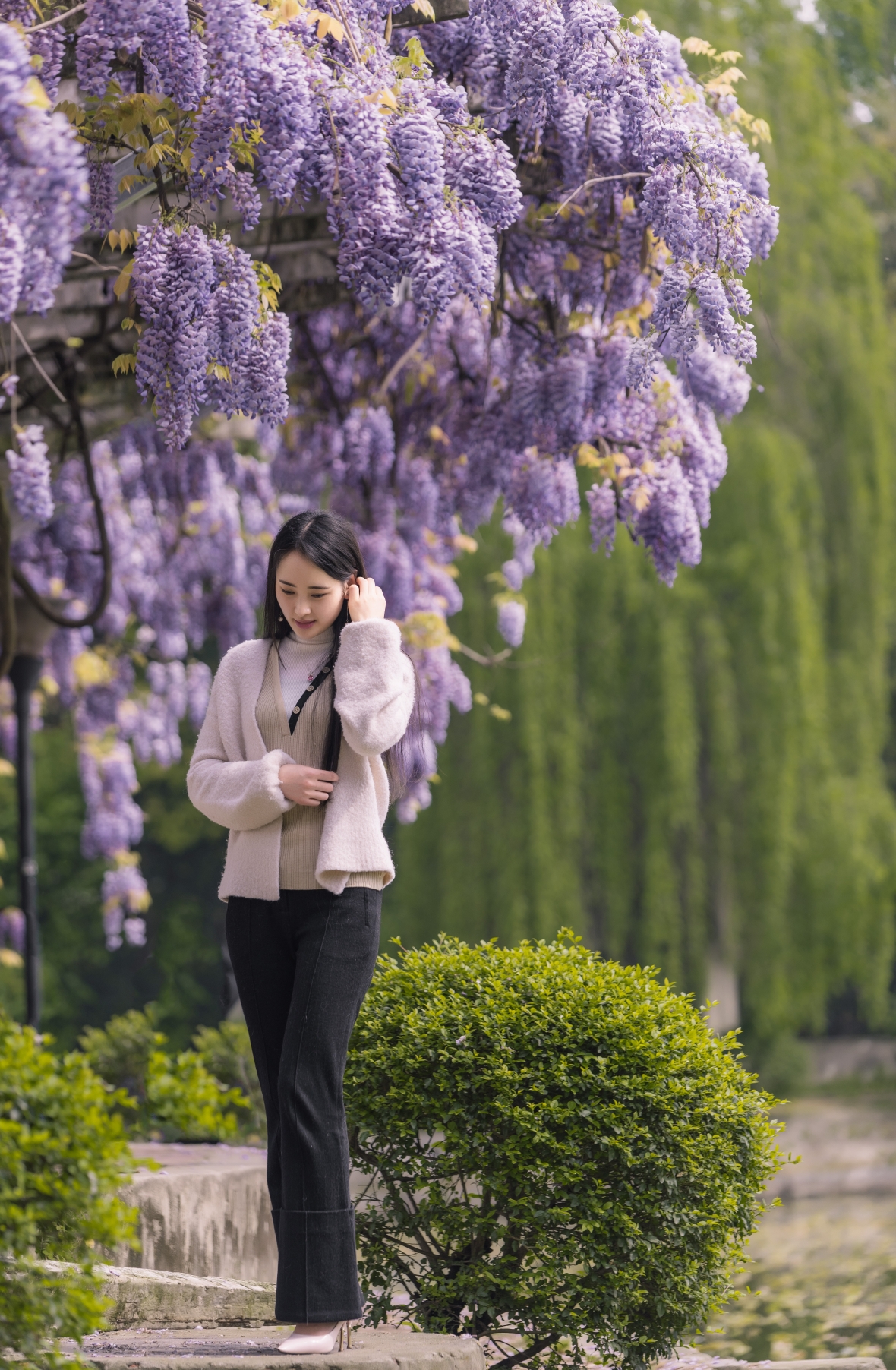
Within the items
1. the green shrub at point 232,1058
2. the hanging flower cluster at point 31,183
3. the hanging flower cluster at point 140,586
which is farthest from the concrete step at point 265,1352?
the hanging flower cluster at point 140,586

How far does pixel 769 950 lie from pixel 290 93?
Result: 10.0 metres

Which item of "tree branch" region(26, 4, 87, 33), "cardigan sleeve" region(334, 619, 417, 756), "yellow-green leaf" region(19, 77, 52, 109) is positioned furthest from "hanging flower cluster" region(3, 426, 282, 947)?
"yellow-green leaf" region(19, 77, 52, 109)

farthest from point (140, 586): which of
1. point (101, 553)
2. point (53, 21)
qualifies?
point (53, 21)

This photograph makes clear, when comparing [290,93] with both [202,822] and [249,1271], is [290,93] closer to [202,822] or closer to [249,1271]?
[249,1271]

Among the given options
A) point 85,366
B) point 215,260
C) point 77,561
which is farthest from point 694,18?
point 215,260

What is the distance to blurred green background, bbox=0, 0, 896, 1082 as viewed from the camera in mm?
12414

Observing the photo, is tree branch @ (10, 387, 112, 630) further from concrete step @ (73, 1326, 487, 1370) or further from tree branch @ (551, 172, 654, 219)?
concrete step @ (73, 1326, 487, 1370)

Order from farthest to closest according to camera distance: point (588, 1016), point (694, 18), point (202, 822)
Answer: point (202, 822) < point (694, 18) < point (588, 1016)

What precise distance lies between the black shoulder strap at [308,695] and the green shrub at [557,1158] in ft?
2.37

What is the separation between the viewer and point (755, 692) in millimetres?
12500

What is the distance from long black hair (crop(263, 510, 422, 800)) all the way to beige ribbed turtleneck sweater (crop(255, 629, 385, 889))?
0.02 meters

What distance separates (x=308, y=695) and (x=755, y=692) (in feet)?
31.6

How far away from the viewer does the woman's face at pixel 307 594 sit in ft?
10.5

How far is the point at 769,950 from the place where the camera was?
41.6 ft
